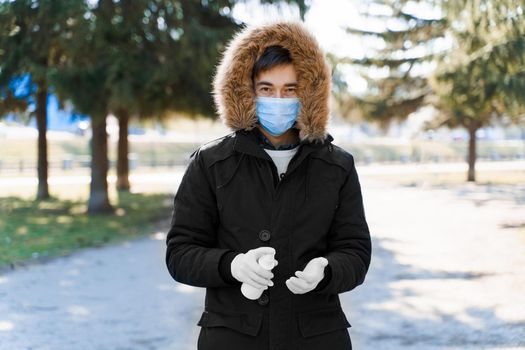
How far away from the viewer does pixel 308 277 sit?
181 cm

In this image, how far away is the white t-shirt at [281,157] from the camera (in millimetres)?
2107

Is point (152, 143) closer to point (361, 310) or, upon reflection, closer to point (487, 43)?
point (487, 43)

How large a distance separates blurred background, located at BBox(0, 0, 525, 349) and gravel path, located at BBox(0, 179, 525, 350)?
1.1 inches

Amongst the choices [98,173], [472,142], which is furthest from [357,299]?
[472,142]

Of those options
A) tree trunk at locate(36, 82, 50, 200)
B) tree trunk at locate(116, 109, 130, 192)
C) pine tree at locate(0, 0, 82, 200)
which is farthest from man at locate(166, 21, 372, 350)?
tree trunk at locate(116, 109, 130, 192)

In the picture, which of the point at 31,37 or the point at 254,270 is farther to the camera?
the point at 31,37

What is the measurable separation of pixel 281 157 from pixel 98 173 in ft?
48.2

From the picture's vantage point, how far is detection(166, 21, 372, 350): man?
6.53 feet

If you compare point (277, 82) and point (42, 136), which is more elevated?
point (277, 82)

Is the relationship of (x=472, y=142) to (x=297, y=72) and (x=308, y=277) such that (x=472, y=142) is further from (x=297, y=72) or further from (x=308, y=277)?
(x=308, y=277)

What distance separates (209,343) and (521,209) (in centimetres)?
1629


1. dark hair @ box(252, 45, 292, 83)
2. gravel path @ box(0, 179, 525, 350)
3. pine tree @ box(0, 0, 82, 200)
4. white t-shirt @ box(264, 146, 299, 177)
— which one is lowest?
gravel path @ box(0, 179, 525, 350)

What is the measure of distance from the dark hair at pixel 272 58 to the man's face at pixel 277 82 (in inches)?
0.6

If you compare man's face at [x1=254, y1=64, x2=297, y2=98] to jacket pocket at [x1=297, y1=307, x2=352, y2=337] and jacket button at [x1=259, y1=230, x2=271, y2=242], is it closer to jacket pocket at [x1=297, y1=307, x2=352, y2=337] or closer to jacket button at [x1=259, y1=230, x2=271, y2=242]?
jacket button at [x1=259, y1=230, x2=271, y2=242]
